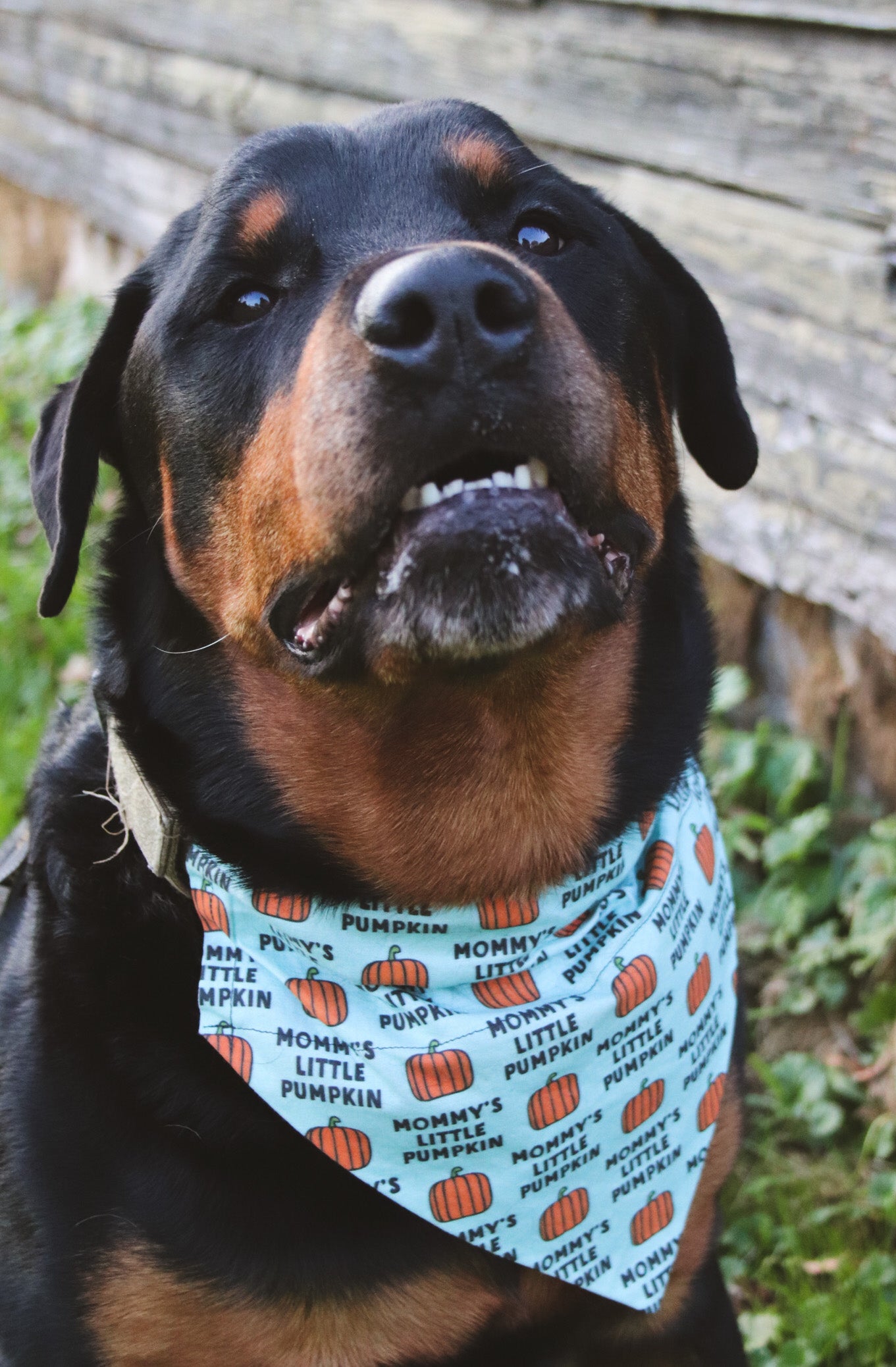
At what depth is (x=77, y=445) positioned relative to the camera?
2.33 meters

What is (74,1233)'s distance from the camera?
2.06 m

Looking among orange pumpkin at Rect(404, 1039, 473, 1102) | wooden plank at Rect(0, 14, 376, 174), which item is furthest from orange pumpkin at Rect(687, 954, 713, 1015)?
wooden plank at Rect(0, 14, 376, 174)

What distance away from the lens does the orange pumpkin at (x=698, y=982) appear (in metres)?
2.38

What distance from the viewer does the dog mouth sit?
1.76m

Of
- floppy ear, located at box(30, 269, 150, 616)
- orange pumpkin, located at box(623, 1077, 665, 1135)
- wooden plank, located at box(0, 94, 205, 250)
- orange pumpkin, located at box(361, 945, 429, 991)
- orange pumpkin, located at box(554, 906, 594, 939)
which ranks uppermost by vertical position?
floppy ear, located at box(30, 269, 150, 616)

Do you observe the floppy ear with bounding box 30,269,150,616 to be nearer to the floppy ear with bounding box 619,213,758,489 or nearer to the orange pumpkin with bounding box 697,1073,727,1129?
the floppy ear with bounding box 619,213,758,489

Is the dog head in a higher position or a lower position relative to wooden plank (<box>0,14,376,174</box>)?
higher

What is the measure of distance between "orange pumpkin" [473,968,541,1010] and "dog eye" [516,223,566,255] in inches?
44.7

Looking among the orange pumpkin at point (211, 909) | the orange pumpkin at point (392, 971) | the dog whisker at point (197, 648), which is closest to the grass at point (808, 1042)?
the dog whisker at point (197, 648)

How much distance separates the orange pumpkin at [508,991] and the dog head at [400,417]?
0.25m

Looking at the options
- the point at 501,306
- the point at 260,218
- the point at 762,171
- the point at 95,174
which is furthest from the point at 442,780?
the point at 95,174

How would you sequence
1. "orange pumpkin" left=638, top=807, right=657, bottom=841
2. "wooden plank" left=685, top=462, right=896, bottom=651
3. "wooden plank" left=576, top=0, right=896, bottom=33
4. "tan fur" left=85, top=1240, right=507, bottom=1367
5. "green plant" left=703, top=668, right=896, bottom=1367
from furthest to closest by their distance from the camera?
"wooden plank" left=685, top=462, right=896, bottom=651, "wooden plank" left=576, top=0, right=896, bottom=33, "green plant" left=703, top=668, right=896, bottom=1367, "orange pumpkin" left=638, top=807, right=657, bottom=841, "tan fur" left=85, top=1240, right=507, bottom=1367

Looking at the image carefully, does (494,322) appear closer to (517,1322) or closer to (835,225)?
(517,1322)

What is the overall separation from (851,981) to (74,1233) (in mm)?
1978
